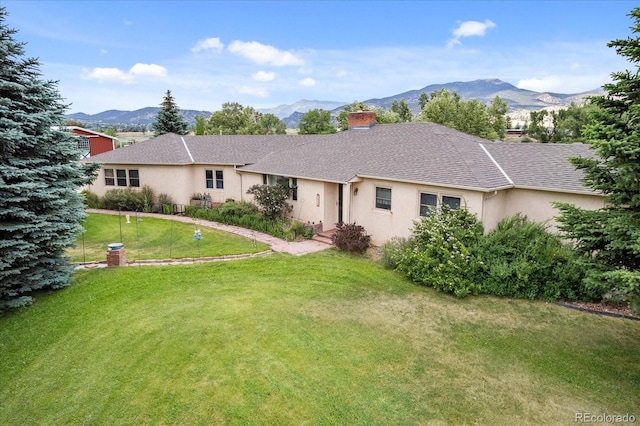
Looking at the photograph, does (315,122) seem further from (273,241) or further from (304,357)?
(304,357)

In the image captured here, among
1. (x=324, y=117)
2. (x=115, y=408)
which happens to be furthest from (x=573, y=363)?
(x=324, y=117)

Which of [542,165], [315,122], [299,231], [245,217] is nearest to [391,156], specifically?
[299,231]

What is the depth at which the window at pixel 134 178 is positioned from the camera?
2408cm

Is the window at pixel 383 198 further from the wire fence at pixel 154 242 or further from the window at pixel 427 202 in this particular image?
the wire fence at pixel 154 242

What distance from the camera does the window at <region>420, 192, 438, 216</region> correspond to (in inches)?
544

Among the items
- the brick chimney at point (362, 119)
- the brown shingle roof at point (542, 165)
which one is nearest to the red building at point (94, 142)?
the brick chimney at point (362, 119)

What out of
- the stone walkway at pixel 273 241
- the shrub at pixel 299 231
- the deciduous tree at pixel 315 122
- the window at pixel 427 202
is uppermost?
the deciduous tree at pixel 315 122

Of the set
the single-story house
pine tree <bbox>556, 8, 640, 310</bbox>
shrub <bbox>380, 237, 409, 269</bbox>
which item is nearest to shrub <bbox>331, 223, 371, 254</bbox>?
the single-story house

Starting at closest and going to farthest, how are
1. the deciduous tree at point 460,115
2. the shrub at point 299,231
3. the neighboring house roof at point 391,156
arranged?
the neighboring house roof at point 391,156 < the shrub at point 299,231 < the deciduous tree at point 460,115

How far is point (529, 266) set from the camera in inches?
413

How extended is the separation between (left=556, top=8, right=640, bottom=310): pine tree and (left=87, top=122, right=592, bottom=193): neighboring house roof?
1.28 metres

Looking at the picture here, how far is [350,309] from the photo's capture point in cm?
977

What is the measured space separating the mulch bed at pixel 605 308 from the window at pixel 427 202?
511 centimetres

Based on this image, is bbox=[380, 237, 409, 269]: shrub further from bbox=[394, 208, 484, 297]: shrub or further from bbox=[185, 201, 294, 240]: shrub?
bbox=[185, 201, 294, 240]: shrub
